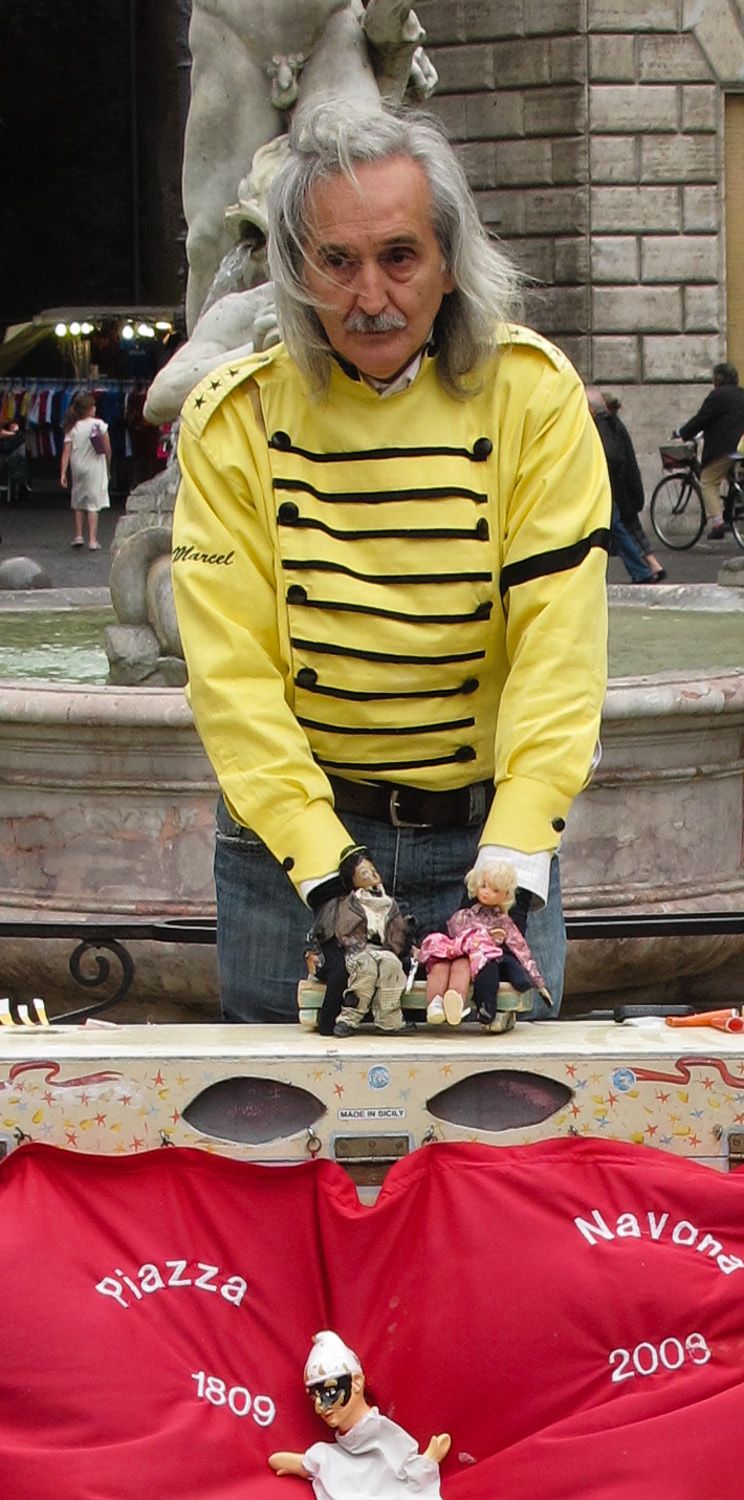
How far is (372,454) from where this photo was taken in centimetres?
246

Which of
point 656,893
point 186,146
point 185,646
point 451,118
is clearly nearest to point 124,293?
point 451,118

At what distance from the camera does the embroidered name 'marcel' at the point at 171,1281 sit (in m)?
2.23

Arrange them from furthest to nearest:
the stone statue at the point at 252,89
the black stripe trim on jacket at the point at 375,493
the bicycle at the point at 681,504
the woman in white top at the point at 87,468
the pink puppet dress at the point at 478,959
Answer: the woman in white top at the point at 87,468 < the bicycle at the point at 681,504 < the stone statue at the point at 252,89 < the black stripe trim on jacket at the point at 375,493 < the pink puppet dress at the point at 478,959

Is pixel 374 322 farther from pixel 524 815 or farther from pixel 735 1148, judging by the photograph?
pixel 735 1148

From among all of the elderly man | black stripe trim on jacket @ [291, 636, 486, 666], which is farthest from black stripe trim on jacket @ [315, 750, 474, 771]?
black stripe trim on jacket @ [291, 636, 486, 666]

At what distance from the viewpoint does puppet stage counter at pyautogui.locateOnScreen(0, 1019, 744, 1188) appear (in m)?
2.28

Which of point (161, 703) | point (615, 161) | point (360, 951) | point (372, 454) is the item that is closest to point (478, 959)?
point (360, 951)

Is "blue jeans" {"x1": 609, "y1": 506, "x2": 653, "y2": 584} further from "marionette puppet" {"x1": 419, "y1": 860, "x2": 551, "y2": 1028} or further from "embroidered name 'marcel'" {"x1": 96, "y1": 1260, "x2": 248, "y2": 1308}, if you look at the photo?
"embroidered name 'marcel'" {"x1": 96, "y1": 1260, "x2": 248, "y2": 1308}

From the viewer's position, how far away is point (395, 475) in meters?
2.45

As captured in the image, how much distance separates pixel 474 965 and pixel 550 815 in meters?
0.18

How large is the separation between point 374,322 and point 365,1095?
0.79m

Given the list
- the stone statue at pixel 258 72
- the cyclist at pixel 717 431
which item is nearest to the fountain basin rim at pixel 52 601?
the stone statue at pixel 258 72

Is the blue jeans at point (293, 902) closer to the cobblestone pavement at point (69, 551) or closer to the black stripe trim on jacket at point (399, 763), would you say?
the black stripe trim on jacket at point (399, 763)

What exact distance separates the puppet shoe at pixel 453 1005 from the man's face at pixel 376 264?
2.16ft
